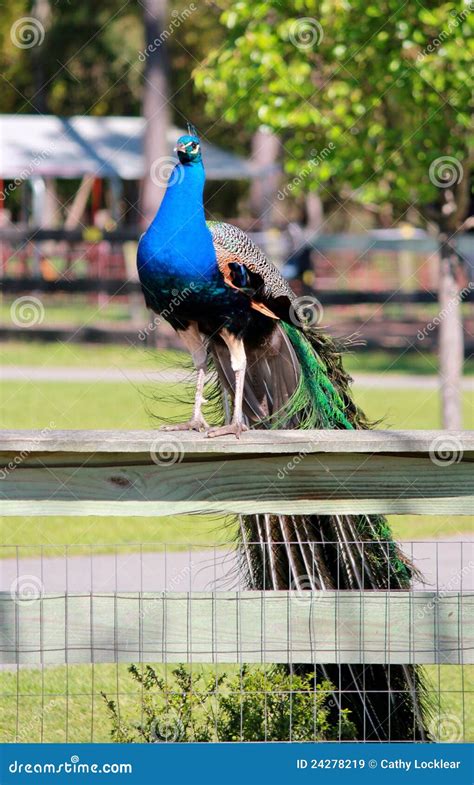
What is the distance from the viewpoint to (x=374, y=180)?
32.5ft

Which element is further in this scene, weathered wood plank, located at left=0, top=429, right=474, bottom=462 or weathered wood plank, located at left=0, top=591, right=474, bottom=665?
weathered wood plank, located at left=0, top=591, right=474, bottom=665

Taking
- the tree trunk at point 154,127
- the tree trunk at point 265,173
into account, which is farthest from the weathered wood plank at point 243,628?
the tree trunk at point 265,173

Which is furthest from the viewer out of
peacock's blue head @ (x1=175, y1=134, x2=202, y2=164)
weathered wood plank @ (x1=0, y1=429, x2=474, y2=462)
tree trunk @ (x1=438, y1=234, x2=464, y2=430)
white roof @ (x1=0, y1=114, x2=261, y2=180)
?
white roof @ (x1=0, y1=114, x2=261, y2=180)

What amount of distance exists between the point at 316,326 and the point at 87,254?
2115cm

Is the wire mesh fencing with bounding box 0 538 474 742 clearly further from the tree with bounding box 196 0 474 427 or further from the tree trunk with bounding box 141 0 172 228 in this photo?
the tree trunk with bounding box 141 0 172 228

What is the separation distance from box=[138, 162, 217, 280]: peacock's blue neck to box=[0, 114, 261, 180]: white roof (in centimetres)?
2166

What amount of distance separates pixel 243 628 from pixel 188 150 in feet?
5.67

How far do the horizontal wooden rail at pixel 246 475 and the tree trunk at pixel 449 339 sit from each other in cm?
689

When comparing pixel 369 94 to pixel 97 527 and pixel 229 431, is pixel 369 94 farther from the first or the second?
pixel 229 431

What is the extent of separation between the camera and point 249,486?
3195 mm

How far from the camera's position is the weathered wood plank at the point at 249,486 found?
3.16 m

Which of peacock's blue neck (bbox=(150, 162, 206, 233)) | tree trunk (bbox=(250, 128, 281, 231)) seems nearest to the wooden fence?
peacock's blue neck (bbox=(150, 162, 206, 233))

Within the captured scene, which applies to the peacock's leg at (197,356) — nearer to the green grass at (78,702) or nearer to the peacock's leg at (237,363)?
the peacock's leg at (237,363)

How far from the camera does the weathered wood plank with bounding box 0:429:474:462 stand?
3070mm
